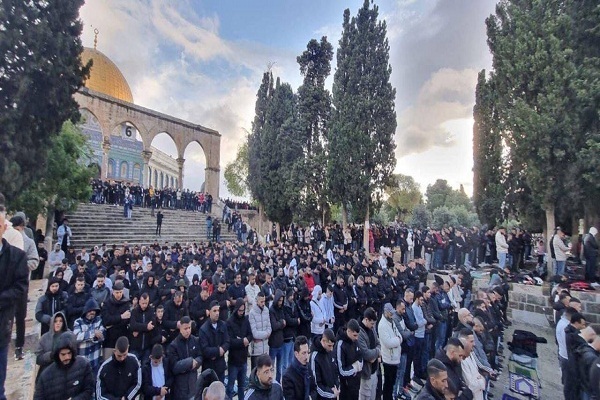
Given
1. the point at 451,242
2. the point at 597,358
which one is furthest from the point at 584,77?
the point at 597,358

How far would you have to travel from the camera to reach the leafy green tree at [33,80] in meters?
9.62

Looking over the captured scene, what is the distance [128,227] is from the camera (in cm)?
2091

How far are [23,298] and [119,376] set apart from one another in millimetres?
1845

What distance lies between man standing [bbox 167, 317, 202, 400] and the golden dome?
125 feet

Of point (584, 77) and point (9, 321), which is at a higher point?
point (584, 77)

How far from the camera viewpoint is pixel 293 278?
1092 cm

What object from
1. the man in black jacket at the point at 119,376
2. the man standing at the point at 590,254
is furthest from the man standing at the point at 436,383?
the man standing at the point at 590,254

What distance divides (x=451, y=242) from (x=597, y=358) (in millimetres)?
13413

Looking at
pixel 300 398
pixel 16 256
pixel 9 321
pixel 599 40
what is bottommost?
pixel 300 398

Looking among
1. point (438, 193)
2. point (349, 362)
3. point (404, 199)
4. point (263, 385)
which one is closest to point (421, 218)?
point (404, 199)

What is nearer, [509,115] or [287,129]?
[509,115]

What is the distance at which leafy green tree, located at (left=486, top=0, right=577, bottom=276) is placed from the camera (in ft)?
42.9

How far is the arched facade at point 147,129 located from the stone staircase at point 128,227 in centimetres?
654

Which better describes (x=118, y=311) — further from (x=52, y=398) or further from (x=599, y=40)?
(x=599, y=40)
